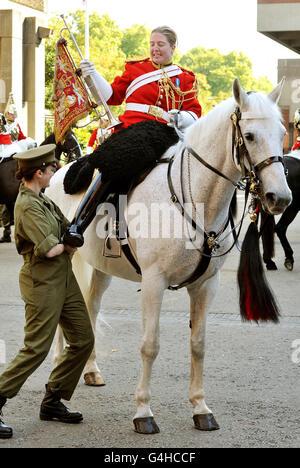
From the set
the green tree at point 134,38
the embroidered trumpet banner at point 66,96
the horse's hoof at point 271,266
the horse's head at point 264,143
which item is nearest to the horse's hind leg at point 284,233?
the horse's hoof at point 271,266

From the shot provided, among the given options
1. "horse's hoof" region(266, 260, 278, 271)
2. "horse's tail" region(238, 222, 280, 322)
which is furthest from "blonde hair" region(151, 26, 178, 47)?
"horse's hoof" region(266, 260, 278, 271)

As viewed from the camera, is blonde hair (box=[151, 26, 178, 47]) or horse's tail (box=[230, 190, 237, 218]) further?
blonde hair (box=[151, 26, 178, 47])

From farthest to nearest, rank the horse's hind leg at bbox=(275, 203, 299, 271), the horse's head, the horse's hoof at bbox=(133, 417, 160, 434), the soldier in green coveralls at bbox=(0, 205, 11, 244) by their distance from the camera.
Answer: the soldier in green coveralls at bbox=(0, 205, 11, 244) → the horse's hind leg at bbox=(275, 203, 299, 271) → the horse's hoof at bbox=(133, 417, 160, 434) → the horse's head

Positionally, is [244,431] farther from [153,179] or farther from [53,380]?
[153,179]

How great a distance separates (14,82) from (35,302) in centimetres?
2341

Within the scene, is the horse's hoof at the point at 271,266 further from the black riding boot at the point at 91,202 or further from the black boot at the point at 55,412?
the black boot at the point at 55,412

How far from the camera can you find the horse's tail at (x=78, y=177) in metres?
5.73

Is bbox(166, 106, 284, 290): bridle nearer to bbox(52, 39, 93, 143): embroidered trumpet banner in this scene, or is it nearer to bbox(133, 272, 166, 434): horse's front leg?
bbox(133, 272, 166, 434): horse's front leg

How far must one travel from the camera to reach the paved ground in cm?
475

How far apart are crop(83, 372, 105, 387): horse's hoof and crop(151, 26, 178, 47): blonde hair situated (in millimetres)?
2510

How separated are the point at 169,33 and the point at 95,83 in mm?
698

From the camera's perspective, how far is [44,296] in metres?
4.72

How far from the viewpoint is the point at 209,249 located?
4.84 m

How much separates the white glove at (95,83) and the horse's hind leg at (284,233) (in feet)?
21.5
